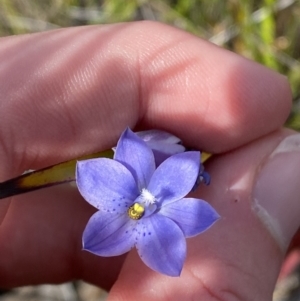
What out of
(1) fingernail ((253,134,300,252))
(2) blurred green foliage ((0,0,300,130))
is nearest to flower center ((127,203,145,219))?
(1) fingernail ((253,134,300,252))

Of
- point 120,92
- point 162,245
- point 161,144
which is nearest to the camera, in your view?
point 162,245

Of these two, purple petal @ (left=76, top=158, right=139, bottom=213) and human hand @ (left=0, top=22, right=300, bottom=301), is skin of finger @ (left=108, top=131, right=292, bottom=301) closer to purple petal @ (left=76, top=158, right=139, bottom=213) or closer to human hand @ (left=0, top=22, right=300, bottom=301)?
human hand @ (left=0, top=22, right=300, bottom=301)

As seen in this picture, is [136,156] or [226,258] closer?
[136,156]

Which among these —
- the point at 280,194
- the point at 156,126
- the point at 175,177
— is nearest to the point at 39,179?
the point at 175,177

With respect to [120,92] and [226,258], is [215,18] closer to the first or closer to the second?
[120,92]

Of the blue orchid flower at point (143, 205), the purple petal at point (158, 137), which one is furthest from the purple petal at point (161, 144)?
the blue orchid flower at point (143, 205)
